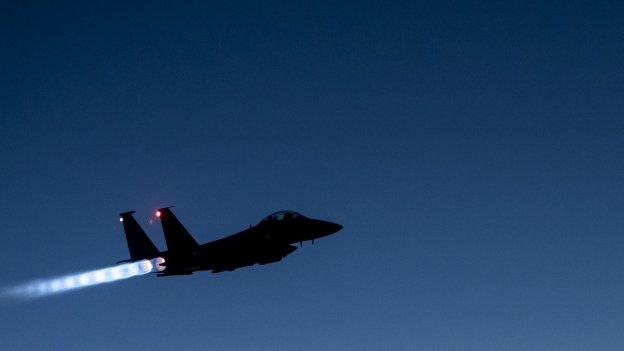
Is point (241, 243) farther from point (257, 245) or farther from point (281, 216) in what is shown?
point (281, 216)

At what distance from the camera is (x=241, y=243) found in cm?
3944

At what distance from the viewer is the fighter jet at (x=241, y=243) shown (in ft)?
128

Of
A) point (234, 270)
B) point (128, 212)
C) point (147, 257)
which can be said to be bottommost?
point (234, 270)

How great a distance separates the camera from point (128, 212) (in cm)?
4484

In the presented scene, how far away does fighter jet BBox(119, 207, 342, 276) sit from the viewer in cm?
3903

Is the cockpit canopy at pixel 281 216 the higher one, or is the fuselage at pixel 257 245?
the cockpit canopy at pixel 281 216

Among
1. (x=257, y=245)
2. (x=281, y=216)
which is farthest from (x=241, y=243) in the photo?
(x=281, y=216)

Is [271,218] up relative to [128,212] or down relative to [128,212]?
down

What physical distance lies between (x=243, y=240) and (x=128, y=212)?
10.6 meters

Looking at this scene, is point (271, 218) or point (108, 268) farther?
point (108, 268)

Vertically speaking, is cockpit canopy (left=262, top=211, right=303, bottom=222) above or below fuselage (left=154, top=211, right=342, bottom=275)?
above

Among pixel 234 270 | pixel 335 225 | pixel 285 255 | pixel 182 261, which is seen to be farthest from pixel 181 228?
pixel 335 225

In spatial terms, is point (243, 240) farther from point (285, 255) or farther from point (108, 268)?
point (108, 268)

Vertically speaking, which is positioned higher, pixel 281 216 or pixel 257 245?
pixel 281 216
